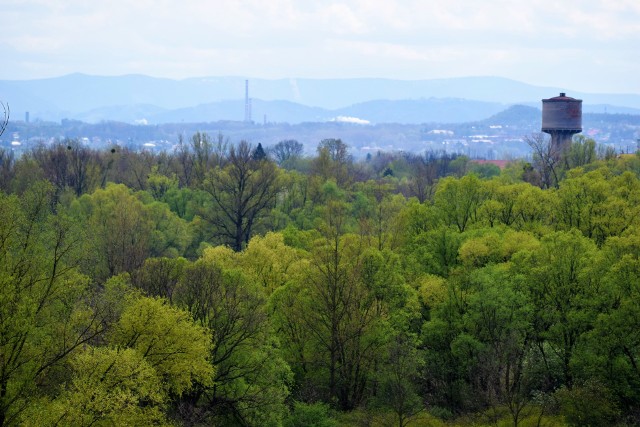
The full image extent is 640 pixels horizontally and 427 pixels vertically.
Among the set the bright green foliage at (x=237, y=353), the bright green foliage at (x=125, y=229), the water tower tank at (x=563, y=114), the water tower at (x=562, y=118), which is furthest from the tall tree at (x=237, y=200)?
the water tower tank at (x=563, y=114)

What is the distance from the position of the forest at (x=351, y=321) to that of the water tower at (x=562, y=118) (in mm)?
50339

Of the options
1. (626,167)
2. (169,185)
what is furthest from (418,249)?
(169,185)

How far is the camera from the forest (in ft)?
91.9

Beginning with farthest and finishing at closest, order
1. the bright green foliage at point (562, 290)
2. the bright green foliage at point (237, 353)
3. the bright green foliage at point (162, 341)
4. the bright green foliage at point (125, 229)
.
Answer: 1. the bright green foliage at point (125, 229)
2. the bright green foliage at point (562, 290)
3. the bright green foliage at point (237, 353)
4. the bright green foliage at point (162, 341)

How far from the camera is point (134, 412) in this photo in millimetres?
25812

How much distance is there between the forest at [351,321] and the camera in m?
28.0

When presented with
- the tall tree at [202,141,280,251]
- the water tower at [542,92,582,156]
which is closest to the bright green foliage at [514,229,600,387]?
the tall tree at [202,141,280,251]

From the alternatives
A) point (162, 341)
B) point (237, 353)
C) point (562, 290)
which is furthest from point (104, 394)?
point (562, 290)

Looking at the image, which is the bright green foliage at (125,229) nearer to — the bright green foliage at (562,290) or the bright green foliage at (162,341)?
the bright green foliage at (162,341)

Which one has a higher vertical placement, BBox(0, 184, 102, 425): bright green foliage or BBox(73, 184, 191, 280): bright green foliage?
BBox(0, 184, 102, 425): bright green foliage

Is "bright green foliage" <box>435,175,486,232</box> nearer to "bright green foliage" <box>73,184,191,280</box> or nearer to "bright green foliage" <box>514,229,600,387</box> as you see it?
"bright green foliage" <box>514,229,600,387</box>

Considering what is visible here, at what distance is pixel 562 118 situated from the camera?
354 feet

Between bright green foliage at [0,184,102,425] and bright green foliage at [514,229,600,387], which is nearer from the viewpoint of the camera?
bright green foliage at [0,184,102,425]

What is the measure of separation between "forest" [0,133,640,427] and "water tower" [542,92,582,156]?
5034cm
